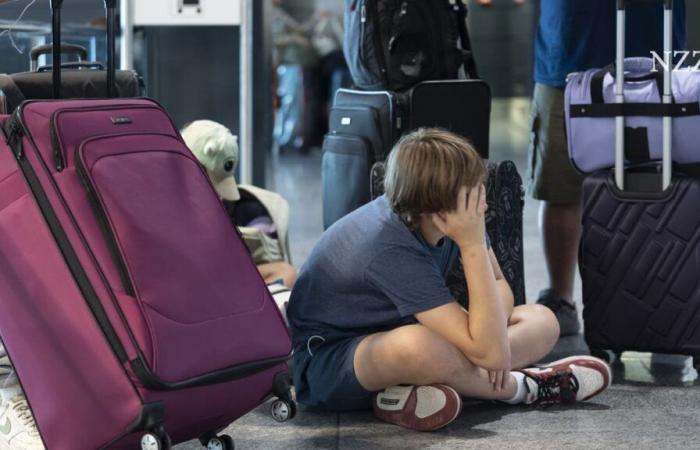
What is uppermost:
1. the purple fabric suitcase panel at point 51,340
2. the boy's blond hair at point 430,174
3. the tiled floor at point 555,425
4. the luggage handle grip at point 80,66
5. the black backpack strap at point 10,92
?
the luggage handle grip at point 80,66

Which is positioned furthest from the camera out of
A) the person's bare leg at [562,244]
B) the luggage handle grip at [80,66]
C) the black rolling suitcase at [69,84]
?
the person's bare leg at [562,244]

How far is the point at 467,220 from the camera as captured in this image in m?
2.87

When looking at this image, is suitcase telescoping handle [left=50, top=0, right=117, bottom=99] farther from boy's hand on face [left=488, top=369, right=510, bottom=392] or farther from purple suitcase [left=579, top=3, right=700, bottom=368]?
purple suitcase [left=579, top=3, right=700, bottom=368]

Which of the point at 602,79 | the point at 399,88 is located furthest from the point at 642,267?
the point at 399,88

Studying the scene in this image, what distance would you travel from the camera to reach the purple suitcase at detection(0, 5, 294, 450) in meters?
2.48

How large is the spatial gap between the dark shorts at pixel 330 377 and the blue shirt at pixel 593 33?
1.34 m

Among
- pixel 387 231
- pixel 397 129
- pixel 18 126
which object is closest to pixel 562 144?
pixel 397 129

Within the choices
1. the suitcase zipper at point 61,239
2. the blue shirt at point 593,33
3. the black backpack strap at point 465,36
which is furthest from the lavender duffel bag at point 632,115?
the suitcase zipper at point 61,239

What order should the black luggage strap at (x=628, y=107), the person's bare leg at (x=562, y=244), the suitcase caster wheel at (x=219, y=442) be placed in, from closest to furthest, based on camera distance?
the suitcase caster wheel at (x=219, y=442), the black luggage strap at (x=628, y=107), the person's bare leg at (x=562, y=244)

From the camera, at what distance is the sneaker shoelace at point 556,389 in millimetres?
3273

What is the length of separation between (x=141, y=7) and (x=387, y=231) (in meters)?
2.17

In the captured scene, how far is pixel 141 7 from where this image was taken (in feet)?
16.0

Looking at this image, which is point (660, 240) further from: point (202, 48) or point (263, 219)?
point (202, 48)

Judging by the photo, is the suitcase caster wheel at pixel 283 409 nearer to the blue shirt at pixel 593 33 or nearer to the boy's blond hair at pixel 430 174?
the boy's blond hair at pixel 430 174
